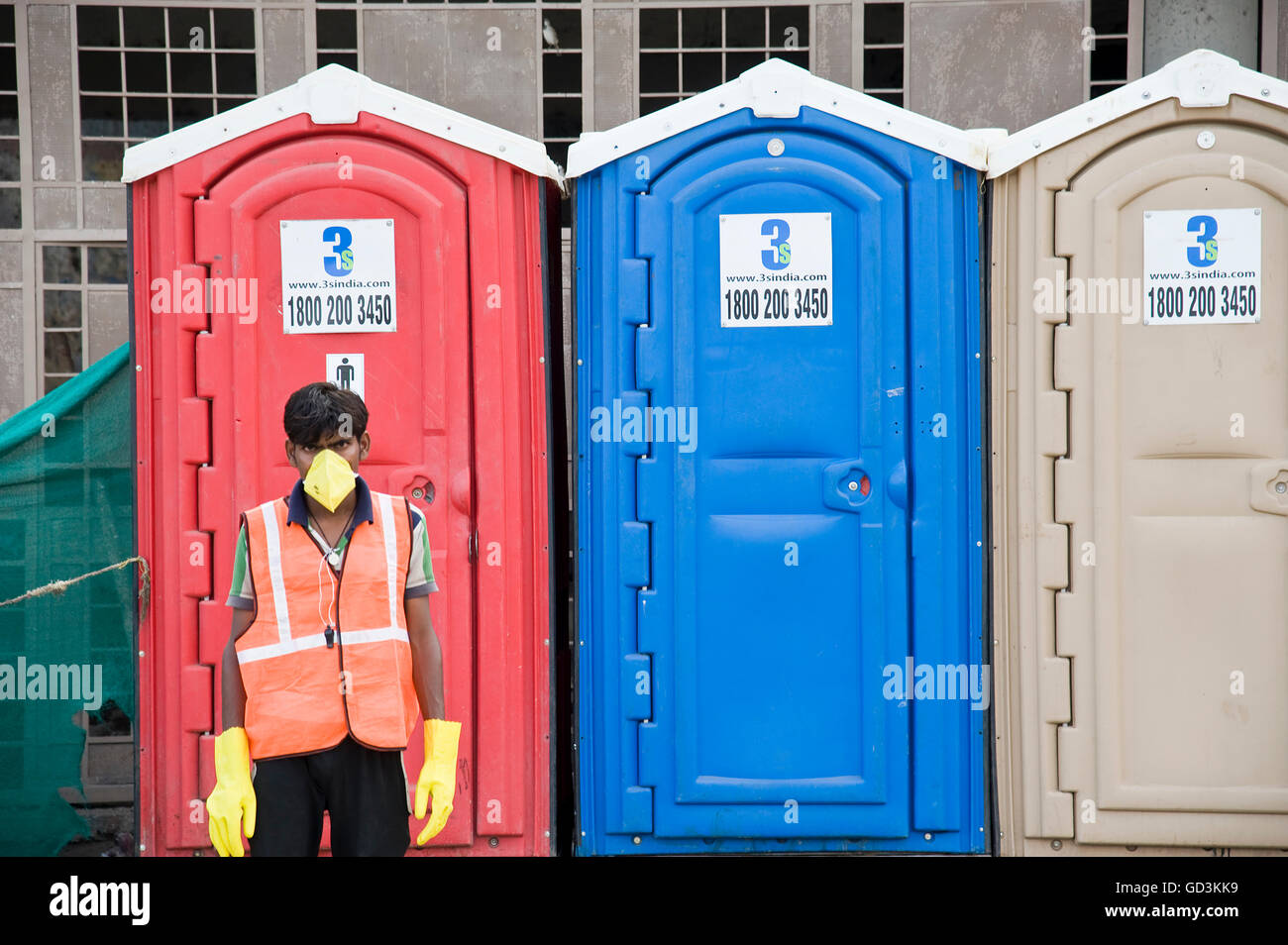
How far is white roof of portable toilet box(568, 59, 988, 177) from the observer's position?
3227mm

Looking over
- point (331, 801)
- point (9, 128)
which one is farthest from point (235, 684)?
point (9, 128)

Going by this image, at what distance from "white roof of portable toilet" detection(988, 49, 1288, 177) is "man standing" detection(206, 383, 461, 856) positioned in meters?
2.17

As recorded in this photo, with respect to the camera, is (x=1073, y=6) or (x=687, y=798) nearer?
(x=687, y=798)

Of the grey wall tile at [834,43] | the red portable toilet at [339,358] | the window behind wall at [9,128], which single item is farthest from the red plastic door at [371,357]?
the grey wall tile at [834,43]

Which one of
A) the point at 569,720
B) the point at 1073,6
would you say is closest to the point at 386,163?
the point at 569,720

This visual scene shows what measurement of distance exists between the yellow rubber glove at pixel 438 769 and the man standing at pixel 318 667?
0.04 feet

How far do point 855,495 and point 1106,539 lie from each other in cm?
75

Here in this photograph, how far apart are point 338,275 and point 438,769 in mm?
1578

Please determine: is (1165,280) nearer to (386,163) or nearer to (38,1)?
(386,163)

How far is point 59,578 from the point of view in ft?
11.6

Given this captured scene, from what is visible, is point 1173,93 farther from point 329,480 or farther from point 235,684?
point 235,684

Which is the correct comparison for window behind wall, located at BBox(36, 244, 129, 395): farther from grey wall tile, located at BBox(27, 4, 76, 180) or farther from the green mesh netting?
the green mesh netting

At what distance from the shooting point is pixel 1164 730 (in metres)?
3.21

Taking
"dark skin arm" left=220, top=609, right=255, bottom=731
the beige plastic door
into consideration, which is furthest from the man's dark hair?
the beige plastic door
